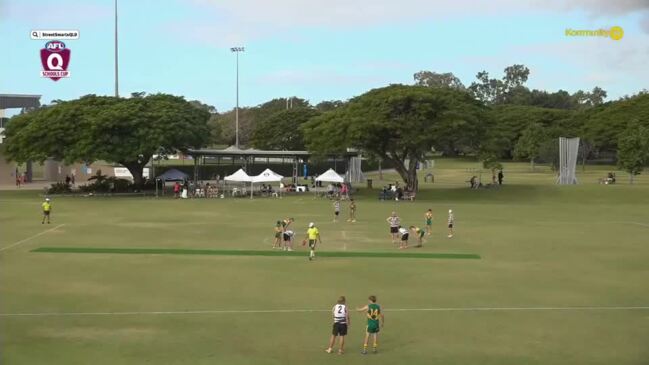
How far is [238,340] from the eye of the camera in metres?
15.6

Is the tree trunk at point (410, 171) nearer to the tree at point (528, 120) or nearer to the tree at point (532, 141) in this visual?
the tree at point (532, 141)

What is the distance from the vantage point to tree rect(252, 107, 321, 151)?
95000mm

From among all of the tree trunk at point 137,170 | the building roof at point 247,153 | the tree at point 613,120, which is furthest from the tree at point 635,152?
the tree trunk at point 137,170

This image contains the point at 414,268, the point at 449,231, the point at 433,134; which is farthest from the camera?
the point at 433,134

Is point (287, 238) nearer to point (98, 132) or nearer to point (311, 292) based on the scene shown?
point (311, 292)

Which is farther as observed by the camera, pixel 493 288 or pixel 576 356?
pixel 493 288

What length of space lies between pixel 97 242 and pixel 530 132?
83845 mm

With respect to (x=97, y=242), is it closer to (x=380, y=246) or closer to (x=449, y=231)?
(x=380, y=246)

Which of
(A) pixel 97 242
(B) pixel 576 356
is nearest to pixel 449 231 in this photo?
(A) pixel 97 242

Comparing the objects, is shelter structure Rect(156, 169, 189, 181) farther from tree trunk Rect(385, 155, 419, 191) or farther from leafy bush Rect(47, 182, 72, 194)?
tree trunk Rect(385, 155, 419, 191)

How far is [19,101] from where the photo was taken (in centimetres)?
8131

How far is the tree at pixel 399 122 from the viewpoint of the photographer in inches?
2148

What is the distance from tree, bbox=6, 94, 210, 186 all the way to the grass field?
16.5 m

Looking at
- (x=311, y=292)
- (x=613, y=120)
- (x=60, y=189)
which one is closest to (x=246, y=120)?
(x=613, y=120)
